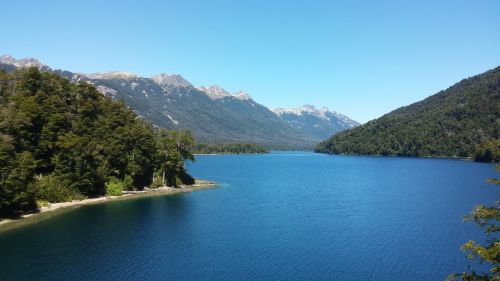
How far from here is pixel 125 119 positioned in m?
120

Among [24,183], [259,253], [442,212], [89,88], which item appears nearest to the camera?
[259,253]

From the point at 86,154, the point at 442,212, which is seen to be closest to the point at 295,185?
the point at 442,212

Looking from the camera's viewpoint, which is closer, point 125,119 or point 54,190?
point 54,190

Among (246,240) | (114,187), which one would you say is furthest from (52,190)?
(246,240)

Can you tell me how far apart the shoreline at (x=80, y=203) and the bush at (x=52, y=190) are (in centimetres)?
169

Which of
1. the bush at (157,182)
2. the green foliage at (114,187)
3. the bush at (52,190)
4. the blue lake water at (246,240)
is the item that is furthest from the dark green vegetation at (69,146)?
the blue lake water at (246,240)

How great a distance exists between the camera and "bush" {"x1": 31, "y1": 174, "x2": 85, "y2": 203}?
8681 cm

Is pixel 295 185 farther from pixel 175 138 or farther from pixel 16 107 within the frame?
pixel 16 107

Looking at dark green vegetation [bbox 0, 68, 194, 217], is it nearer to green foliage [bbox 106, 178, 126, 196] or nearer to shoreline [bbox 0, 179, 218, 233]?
green foliage [bbox 106, 178, 126, 196]

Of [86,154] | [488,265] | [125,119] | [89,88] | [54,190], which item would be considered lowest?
[488,265]

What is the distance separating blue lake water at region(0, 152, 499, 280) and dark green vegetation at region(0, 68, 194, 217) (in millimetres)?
10510

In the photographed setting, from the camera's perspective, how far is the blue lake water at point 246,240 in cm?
4819

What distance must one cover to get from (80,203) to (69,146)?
1310cm

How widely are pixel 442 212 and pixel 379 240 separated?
103 ft
